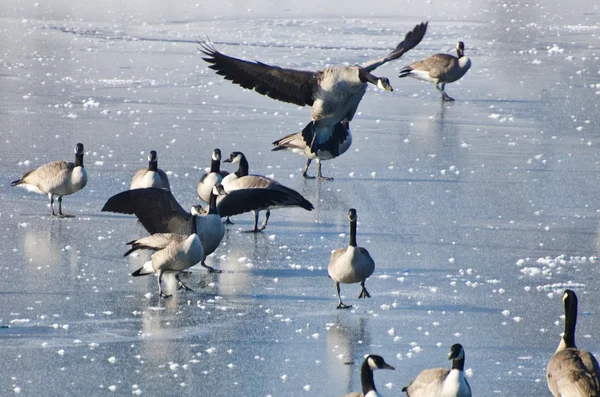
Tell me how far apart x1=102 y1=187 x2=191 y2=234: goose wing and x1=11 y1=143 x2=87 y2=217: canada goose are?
127cm

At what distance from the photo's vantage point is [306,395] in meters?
5.27

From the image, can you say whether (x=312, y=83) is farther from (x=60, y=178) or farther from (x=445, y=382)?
(x=445, y=382)

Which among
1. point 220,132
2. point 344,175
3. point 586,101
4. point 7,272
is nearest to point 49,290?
point 7,272

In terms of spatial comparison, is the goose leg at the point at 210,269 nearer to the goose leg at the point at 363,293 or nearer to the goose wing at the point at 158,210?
the goose wing at the point at 158,210

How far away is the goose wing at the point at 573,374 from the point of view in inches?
187

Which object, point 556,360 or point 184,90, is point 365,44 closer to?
point 184,90

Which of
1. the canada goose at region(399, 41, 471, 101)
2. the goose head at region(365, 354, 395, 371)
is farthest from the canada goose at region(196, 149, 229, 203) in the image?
the canada goose at region(399, 41, 471, 101)

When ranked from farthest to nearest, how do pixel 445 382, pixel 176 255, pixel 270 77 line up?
pixel 270 77, pixel 176 255, pixel 445 382

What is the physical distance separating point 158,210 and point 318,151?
3062 mm

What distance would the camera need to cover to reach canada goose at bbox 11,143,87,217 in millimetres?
8805

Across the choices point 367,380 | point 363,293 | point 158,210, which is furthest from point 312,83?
point 367,380

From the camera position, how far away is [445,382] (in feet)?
16.0

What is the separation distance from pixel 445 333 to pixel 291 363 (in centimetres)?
103

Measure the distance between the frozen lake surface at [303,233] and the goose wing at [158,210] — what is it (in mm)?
358
